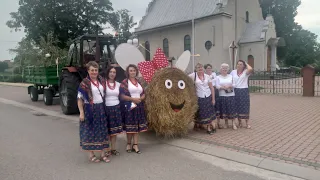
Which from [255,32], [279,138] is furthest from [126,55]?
[255,32]

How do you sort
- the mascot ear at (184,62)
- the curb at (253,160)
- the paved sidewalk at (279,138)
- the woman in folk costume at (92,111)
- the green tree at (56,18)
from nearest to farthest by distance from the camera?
the curb at (253,160)
the woman in folk costume at (92,111)
the paved sidewalk at (279,138)
the mascot ear at (184,62)
the green tree at (56,18)

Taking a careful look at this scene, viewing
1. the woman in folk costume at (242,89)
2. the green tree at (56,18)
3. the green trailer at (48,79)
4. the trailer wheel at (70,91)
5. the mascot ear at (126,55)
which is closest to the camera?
the mascot ear at (126,55)

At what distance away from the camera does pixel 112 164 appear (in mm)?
4602

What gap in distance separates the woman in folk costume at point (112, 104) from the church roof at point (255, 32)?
2335cm

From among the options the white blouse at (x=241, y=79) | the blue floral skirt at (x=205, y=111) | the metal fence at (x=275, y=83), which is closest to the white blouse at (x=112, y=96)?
the blue floral skirt at (x=205, y=111)

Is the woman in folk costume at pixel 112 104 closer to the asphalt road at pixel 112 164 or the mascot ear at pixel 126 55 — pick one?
the asphalt road at pixel 112 164

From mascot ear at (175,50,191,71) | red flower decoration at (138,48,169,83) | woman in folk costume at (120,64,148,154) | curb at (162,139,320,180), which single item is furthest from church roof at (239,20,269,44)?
woman in folk costume at (120,64,148,154)

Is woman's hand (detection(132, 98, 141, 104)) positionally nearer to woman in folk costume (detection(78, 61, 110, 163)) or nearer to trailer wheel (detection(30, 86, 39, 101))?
woman in folk costume (detection(78, 61, 110, 163))

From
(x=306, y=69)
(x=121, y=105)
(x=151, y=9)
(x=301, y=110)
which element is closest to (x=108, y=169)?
(x=121, y=105)

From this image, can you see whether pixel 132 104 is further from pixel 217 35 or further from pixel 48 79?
pixel 217 35

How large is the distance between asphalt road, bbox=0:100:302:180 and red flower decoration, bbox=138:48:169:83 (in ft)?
4.93

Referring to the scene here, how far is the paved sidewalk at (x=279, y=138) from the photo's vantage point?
4.67 metres

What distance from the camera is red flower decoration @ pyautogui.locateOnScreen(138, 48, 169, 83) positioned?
5.73 metres

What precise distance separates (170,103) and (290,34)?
4174cm
